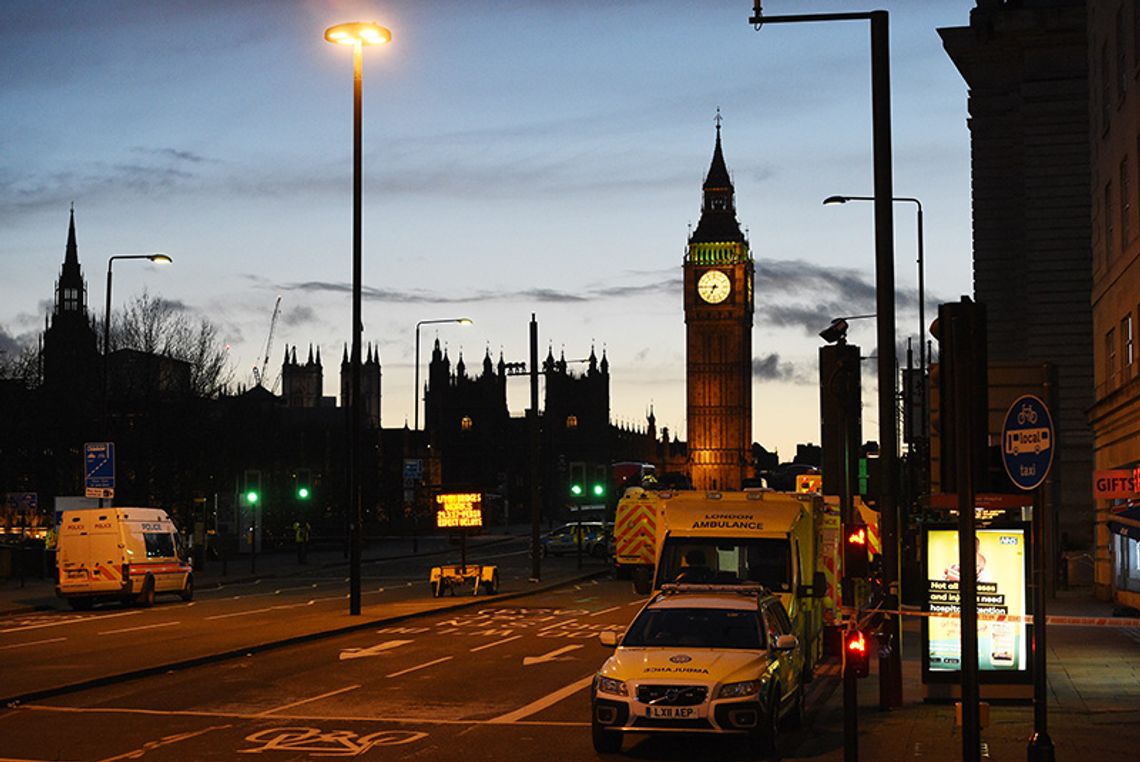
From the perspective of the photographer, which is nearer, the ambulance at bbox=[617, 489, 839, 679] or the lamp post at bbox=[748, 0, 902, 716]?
the lamp post at bbox=[748, 0, 902, 716]

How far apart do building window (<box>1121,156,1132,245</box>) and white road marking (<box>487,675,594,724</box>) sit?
18635 millimetres

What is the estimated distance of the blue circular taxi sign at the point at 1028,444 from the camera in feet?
35.7

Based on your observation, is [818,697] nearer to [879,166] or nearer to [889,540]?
[889,540]

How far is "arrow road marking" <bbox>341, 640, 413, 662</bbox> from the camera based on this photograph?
2580cm

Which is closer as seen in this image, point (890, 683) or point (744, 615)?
point (744, 615)

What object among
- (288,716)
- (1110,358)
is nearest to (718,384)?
(1110,358)

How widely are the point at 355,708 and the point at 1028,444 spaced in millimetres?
10169

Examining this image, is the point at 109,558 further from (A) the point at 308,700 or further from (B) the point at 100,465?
(A) the point at 308,700

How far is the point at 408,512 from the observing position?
370 ft

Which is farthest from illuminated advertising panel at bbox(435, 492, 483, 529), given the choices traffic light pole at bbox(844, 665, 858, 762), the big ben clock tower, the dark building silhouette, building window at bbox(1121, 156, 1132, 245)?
the big ben clock tower

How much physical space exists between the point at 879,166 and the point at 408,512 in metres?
96.6

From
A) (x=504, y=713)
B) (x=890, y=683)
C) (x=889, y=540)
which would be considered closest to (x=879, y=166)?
(x=889, y=540)

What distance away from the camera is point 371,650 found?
26.7m

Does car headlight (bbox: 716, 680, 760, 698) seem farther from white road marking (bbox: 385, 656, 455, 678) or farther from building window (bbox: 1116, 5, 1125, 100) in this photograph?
building window (bbox: 1116, 5, 1125, 100)
